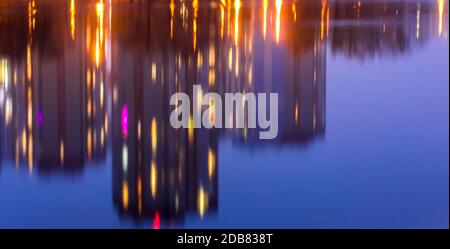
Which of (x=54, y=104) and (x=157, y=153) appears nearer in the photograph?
(x=157, y=153)

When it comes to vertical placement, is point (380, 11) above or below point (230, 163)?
above

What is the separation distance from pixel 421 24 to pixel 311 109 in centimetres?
95

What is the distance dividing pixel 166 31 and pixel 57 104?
0.85 metres

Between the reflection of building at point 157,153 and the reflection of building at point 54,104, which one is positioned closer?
the reflection of building at point 157,153

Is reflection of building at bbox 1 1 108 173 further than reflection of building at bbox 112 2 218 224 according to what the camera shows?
Yes

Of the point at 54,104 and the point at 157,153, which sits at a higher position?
the point at 54,104
